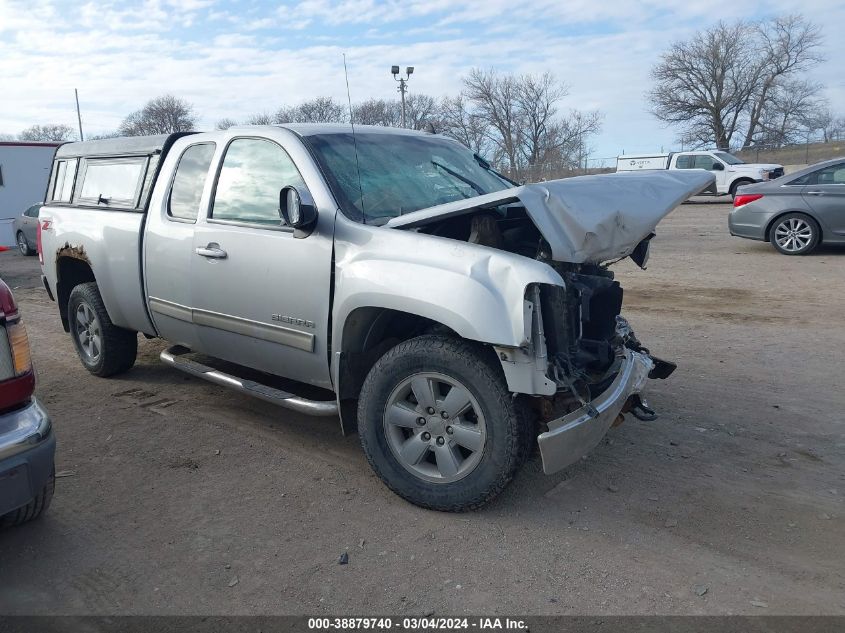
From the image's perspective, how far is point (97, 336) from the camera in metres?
6.09

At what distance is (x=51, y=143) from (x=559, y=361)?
25.1 m

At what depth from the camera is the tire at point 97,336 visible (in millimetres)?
5918

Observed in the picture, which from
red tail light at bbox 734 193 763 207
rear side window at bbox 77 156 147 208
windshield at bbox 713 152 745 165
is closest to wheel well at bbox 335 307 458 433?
rear side window at bbox 77 156 147 208

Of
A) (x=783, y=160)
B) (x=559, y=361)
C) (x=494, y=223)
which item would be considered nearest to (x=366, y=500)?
(x=559, y=361)

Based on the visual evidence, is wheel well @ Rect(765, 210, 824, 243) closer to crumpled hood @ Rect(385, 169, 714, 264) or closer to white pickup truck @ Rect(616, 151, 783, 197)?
crumpled hood @ Rect(385, 169, 714, 264)

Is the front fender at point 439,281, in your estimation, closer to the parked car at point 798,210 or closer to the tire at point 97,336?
the tire at point 97,336

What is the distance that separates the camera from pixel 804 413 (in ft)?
16.1

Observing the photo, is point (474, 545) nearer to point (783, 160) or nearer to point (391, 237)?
point (391, 237)

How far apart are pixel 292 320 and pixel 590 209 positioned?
5.88 feet

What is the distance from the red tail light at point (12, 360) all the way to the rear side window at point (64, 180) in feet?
11.0

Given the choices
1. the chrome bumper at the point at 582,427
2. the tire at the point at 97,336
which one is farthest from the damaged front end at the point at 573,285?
the tire at the point at 97,336

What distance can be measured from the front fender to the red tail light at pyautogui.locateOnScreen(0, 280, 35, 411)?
1.50 m

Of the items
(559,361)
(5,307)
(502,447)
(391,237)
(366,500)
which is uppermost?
(391,237)

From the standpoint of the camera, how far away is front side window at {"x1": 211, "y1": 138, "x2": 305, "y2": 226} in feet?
14.3
